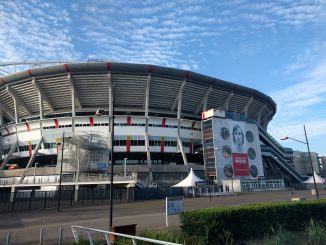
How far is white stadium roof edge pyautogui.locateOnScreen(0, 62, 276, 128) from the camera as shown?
68.1 metres

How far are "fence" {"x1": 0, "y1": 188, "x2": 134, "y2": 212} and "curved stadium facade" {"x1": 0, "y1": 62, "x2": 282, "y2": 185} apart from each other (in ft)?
64.9

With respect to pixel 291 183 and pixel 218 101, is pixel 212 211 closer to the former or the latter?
pixel 218 101

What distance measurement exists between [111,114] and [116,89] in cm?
622

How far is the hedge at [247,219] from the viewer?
38.8 feet

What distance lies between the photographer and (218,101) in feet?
268

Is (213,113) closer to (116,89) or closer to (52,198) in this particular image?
(116,89)

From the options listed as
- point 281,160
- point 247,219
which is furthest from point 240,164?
point 247,219

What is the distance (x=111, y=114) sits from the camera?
68.6 m

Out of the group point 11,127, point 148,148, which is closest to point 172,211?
point 148,148

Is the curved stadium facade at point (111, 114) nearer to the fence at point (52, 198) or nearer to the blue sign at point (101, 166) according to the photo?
the blue sign at point (101, 166)

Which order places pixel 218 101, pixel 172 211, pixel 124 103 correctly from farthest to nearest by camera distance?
pixel 218 101 < pixel 124 103 < pixel 172 211

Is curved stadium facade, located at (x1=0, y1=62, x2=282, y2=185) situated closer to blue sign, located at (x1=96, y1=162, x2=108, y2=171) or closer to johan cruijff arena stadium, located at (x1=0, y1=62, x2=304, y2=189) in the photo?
blue sign, located at (x1=96, y1=162, x2=108, y2=171)

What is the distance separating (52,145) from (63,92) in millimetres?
12452

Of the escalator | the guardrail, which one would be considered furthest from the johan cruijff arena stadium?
the escalator
